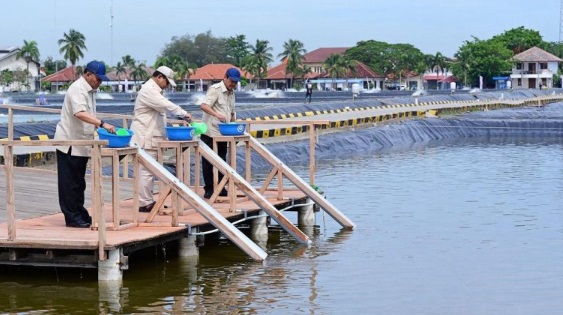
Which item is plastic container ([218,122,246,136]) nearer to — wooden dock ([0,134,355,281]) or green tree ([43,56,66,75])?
wooden dock ([0,134,355,281])

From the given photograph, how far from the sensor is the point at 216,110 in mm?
13875

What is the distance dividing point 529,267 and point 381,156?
1906 cm

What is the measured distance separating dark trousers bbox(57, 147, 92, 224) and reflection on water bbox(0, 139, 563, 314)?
0.64 metres

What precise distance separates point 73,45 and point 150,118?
4104 inches

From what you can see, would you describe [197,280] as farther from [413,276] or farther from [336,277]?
[413,276]

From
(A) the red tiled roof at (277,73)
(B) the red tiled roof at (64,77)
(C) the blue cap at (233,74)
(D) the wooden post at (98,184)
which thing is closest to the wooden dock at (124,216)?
(D) the wooden post at (98,184)

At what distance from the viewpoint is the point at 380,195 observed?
19.6 meters

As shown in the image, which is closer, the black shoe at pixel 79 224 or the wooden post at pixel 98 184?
the wooden post at pixel 98 184

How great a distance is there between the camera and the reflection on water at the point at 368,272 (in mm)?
10156

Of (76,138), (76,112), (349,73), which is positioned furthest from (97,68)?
(349,73)

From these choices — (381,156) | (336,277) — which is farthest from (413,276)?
(381,156)

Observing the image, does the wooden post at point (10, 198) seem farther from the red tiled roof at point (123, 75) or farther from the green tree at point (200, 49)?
the green tree at point (200, 49)

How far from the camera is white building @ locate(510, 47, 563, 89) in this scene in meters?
124

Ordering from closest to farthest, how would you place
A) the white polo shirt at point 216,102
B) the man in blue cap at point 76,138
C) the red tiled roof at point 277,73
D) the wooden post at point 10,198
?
the wooden post at point 10,198, the man in blue cap at point 76,138, the white polo shirt at point 216,102, the red tiled roof at point 277,73
